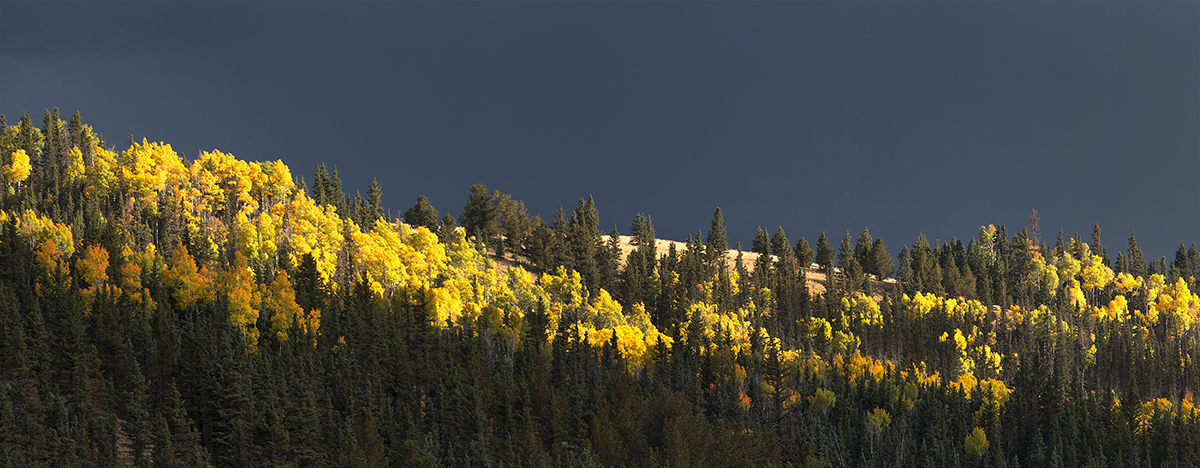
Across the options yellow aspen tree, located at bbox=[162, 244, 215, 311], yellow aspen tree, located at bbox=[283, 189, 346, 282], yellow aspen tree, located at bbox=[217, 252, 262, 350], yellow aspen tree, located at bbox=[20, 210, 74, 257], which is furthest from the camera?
yellow aspen tree, located at bbox=[283, 189, 346, 282]

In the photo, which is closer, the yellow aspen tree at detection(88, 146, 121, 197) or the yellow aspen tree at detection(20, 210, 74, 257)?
the yellow aspen tree at detection(20, 210, 74, 257)

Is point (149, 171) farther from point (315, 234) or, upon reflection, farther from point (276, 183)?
point (315, 234)

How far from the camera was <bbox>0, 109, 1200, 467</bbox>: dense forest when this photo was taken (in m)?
89.2

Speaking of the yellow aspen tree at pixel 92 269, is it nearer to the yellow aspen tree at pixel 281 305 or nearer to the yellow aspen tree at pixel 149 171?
the yellow aspen tree at pixel 281 305

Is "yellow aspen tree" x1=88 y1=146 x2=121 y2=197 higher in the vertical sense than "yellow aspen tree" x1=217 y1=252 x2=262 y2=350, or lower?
higher

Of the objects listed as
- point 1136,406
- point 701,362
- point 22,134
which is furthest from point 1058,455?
point 22,134

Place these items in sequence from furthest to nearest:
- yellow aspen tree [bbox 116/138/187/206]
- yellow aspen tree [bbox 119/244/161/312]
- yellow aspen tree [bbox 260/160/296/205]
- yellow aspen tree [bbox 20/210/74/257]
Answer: yellow aspen tree [bbox 260/160/296/205]
yellow aspen tree [bbox 116/138/187/206]
yellow aspen tree [bbox 20/210/74/257]
yellow aspen tree [bbox 119/244/161/312]

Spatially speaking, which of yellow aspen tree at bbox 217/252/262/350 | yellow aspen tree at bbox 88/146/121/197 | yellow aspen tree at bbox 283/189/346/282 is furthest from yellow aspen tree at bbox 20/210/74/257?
yellow aspen tree at bbox 283/189/346/282

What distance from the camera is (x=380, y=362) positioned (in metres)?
113

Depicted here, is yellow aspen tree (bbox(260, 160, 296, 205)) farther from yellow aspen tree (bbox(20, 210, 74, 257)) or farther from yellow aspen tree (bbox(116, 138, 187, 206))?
yellow aspen tree (bbox(20, 210, 74, 257))

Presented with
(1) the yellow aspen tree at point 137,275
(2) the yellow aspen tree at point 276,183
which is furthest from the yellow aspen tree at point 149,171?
(1) the yellow aspen tree at point 137,275

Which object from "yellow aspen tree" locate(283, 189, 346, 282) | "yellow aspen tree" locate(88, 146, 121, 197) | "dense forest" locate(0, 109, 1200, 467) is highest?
"yellow aspen tree" locate(88, 146, 121, 197)

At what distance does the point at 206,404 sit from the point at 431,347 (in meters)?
38.7

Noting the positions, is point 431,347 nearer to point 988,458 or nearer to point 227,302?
A: point 227,302
